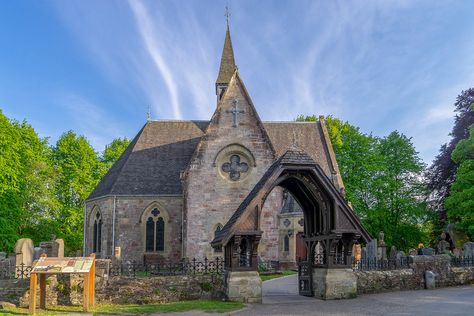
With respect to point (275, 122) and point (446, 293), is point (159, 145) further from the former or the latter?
point (446, 293)

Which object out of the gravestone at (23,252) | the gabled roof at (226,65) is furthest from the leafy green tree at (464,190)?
the gravestone at (23,252)

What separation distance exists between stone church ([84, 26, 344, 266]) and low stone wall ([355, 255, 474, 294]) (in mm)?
8981

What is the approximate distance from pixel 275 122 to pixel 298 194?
2151 centimetres

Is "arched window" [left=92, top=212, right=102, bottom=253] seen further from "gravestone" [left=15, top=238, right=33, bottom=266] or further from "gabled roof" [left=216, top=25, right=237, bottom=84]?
"gabled roof" [left=216, top=25, right=237, bottom=84]

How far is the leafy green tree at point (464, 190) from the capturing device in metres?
27.2

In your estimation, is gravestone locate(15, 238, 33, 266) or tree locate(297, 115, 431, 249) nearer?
gravestone locate(15, 238, 33, 266)

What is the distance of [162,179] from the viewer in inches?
1257

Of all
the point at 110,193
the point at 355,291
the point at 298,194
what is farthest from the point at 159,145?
the point at 355,291

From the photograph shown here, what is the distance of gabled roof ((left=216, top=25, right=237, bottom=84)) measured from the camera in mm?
38500

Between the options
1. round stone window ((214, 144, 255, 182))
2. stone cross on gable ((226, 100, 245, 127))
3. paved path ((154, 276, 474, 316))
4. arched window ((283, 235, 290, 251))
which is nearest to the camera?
paved path ((154, 276, 474, 316))

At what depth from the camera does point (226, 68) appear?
3906 cm

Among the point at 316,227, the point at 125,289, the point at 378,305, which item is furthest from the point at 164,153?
the point at 378,305

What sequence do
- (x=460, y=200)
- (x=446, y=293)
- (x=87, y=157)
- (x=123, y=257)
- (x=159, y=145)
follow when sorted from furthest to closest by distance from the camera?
(x=87, y=157) < (x=159, y=145) < (x=123, y=257) < (x=460, y=200) < (x=446, y=293)

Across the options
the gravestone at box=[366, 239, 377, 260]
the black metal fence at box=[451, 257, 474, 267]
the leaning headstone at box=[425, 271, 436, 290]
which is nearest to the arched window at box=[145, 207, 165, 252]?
the gravestone at box=[366, 239, 377, 260]
